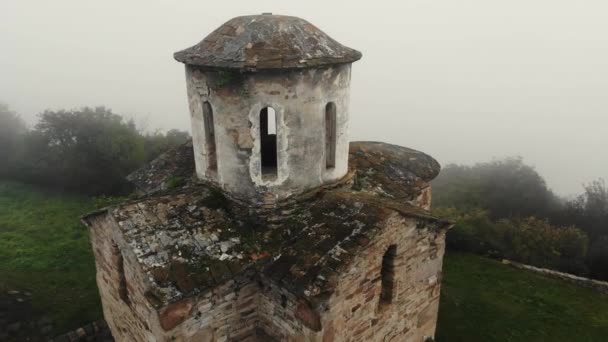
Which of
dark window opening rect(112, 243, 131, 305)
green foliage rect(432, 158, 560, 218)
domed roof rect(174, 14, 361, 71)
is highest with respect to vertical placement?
domed roof rect(174, 14, 361, 71)

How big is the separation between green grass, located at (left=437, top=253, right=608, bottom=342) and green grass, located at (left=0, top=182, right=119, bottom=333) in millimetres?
9258

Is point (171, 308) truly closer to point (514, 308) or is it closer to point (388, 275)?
point (388, 275)

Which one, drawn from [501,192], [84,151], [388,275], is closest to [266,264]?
[388,275]

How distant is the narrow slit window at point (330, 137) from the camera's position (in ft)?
24.4

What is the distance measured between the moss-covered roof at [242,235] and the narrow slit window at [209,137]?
1.38ft

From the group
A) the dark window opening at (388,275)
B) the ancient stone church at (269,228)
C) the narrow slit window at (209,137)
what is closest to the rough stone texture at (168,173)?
the narrow slit window at (209,137)

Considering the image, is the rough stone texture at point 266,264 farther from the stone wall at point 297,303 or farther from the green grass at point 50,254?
the green grass at point 50,254

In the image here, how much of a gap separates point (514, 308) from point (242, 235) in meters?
8.81

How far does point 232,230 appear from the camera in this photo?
21.7 ft

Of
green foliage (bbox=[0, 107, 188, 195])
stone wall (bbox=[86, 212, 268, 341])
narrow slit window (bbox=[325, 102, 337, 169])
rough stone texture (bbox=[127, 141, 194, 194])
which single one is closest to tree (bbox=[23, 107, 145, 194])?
green foliage (bbox=[0, 107, 188, 195])

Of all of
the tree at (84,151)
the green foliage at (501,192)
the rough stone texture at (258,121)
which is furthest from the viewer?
the tree at (84,151)

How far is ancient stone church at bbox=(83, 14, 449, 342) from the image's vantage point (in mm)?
5879

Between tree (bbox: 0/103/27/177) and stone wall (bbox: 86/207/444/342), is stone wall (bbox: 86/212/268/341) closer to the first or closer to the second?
stone wall (bbox: 86/207/444/342)

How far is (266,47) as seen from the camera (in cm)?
646
